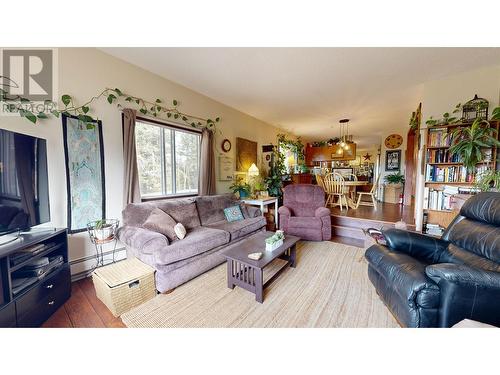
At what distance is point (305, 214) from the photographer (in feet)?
11.1

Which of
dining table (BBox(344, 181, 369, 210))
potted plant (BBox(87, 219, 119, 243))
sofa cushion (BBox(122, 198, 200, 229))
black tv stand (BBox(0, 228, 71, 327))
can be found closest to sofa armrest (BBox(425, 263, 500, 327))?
sofa cushion (BBox(122, 198, 200, 229))

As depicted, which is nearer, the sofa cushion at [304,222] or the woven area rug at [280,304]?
the woven area rug at [280,304]

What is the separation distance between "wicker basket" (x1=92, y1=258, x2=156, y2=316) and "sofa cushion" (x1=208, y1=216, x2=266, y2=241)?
102 cm

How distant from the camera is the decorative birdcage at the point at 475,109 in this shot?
8.34ft

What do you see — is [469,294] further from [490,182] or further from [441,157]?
[441,157]

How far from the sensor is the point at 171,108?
287 cm

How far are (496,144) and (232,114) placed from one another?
3.99 metres

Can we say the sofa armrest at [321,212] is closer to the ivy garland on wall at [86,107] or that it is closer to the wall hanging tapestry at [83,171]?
the ivy garland on wall at [86,107]

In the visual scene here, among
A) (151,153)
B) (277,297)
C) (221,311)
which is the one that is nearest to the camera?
(221,311)

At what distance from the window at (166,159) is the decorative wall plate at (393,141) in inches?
246

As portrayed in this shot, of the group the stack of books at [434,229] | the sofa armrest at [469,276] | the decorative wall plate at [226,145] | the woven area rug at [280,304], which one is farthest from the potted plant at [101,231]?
the stack of books at [434,229]
